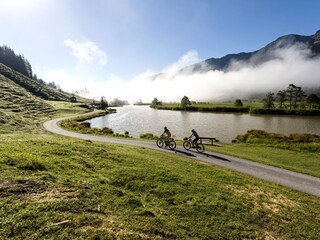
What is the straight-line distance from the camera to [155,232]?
8227mm

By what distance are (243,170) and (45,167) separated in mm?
17152

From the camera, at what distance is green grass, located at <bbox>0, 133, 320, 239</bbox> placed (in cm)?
752

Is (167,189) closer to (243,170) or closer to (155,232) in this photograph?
(155,232)

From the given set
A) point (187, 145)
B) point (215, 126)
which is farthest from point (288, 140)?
point (215, 126)

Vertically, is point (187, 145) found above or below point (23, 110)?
below

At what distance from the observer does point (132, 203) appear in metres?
10.3

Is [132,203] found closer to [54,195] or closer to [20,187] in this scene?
[54,195]

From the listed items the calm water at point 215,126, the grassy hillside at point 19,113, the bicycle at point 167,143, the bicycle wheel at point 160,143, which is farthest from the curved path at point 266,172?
the grassy hillside at point 19,113

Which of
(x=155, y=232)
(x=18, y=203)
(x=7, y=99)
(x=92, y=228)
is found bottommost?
(x=155, y=232)

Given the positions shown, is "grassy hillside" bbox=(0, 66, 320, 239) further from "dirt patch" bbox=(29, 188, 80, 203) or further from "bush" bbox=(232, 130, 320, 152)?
"bush" bbox=(232, 130, 320, 152)

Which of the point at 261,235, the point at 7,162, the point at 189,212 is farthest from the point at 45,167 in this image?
the point at 261,235

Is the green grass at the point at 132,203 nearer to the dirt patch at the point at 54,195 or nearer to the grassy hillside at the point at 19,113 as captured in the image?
the dirt patch at the point at 54,195

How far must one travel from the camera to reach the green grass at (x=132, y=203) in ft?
24.7

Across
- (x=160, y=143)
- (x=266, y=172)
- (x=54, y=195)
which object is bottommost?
(x=266, y=172)
